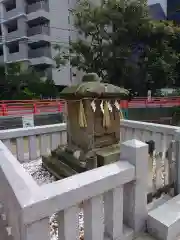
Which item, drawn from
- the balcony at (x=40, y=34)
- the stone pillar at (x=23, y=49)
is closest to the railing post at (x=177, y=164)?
the balcony at (x=40, y=34)

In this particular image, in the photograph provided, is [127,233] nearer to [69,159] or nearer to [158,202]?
[158,202]

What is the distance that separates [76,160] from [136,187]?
1083 millimetres

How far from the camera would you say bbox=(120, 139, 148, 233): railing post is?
4.49 ft

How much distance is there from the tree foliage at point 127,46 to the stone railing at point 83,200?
13.7 meters

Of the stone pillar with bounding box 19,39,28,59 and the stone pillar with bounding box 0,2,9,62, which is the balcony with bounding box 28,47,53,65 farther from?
the stone pillar with bounding box 0,2,9,62

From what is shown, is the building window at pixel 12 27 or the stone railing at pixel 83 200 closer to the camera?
the stone railing at pixel 83 200

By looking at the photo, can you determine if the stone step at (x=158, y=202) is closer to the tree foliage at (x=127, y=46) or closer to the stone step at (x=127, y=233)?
the stone step at (x=127, y=233)

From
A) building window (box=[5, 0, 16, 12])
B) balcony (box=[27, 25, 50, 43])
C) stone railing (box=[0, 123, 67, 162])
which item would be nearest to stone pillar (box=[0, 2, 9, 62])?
building window (box=[5, 0, 16, 12])

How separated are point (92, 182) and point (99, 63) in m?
14.6

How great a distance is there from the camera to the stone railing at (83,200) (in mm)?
945

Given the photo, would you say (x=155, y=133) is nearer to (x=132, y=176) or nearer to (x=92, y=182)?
(x=132, y=176)

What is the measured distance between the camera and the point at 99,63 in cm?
1495

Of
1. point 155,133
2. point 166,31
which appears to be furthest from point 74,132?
point 166,31

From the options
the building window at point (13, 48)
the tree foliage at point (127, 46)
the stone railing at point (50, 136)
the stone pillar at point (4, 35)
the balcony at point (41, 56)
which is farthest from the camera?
the building window at point (13, 48)
